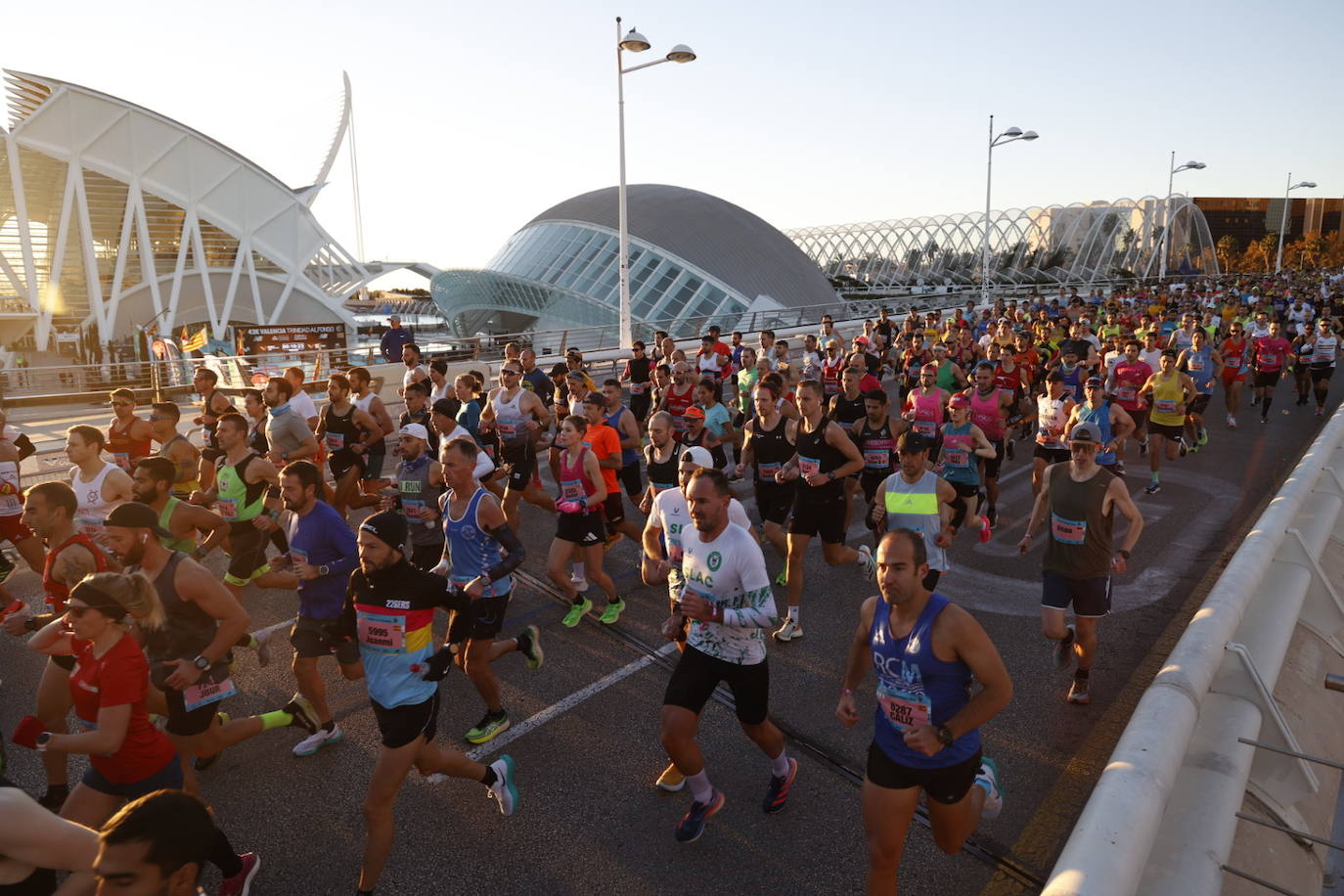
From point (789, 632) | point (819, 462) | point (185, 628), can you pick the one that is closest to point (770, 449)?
point (819, 462)

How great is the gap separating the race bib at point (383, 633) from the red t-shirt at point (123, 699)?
0.86 m

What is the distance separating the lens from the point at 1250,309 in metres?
23.7

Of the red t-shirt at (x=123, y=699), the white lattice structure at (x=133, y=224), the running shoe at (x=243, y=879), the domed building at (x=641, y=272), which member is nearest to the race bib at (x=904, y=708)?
the running shoe at (x=243, y=879)

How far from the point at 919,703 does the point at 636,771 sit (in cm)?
199

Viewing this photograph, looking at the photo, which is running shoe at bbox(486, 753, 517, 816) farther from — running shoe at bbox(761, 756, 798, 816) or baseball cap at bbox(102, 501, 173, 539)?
baseball cap at bbox(102, 501, 173, 539)

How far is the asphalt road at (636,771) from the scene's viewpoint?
12.1 ft

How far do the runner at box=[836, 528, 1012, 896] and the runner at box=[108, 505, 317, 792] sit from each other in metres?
3.05

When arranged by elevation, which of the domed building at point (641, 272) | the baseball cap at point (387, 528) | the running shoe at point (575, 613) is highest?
the domed building at point (641, 272)

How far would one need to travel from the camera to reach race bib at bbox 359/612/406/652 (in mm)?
3576

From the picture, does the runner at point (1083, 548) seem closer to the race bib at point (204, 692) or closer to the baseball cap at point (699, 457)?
the baseball cap at point (699, 457)

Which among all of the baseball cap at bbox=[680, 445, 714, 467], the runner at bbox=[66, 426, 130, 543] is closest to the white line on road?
the baseball cap at bbox=[680, 445, 714, 467]

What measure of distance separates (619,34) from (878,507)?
51.7 feet

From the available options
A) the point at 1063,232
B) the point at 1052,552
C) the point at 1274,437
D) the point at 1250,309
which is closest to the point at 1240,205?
the point at 1063,232

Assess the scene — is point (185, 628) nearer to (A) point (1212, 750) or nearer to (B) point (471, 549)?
(B) point (471, 549)
